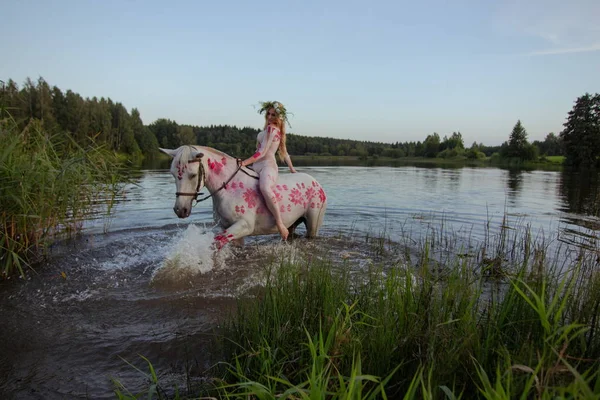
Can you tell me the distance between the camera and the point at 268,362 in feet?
7.20

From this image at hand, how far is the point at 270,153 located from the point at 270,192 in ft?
2.42

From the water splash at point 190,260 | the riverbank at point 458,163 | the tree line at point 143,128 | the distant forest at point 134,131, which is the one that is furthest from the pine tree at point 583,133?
the water splash at point 190,260

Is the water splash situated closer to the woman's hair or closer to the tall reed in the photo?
the woman's hair

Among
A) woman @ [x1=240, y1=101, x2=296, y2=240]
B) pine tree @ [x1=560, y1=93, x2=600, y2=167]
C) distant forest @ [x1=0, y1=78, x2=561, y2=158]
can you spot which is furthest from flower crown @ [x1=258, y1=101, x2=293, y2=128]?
pine tree @ [x1=560, y1=93, x2=600, y2=167]

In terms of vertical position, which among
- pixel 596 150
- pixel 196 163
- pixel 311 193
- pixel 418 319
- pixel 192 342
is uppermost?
pixel 596 150

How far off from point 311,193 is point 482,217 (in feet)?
19.5

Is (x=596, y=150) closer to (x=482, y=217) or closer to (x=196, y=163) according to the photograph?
(x=482, y=217)

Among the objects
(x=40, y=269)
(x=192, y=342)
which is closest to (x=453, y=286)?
(x=192, y=342)

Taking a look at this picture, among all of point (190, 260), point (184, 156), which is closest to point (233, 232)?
point (190, 260)

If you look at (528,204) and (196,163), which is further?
(528,204)

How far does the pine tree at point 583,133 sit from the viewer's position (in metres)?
46.0

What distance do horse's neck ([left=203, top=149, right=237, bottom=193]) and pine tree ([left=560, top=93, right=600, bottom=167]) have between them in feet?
186

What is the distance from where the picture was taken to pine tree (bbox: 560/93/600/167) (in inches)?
1810

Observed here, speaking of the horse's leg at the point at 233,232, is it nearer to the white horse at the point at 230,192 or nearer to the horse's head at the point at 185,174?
the white horse at the point at 230,192
